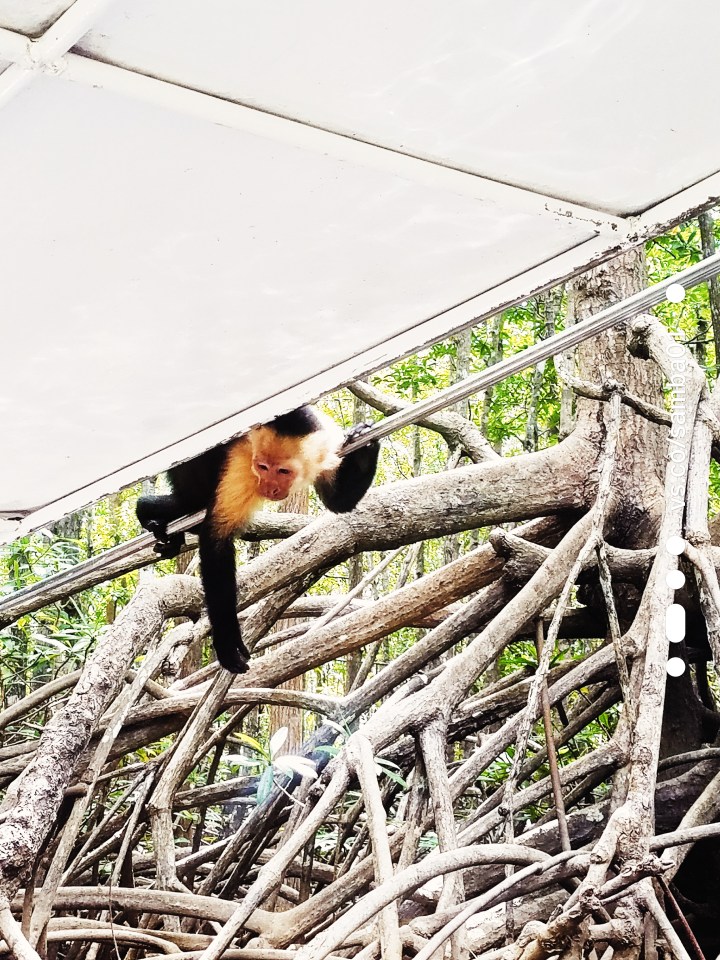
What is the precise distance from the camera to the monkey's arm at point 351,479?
3025mm

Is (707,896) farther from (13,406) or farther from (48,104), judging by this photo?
(48,104)

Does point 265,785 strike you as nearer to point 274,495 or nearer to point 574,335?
point 274,495

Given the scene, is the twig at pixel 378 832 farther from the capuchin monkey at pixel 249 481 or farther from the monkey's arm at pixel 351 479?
the monkey's arm at pixel 351 479

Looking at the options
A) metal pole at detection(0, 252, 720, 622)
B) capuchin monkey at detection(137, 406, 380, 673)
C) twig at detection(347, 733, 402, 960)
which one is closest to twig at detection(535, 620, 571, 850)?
twig at detection(347, 733, 402, 960)

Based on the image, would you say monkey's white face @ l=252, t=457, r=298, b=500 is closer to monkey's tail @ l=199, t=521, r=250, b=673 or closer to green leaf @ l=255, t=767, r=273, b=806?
monkey's tail @ l=199, t=521, r=250, b=673

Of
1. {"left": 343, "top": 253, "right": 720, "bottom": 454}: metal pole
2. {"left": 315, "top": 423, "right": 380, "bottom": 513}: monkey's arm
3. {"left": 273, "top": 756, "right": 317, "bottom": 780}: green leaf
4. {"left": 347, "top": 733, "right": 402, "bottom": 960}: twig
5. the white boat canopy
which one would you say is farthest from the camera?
{"left": 315, "top": 423, "right": 380, "bottom": 513}: monkey's arm

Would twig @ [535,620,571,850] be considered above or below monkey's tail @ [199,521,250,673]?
below

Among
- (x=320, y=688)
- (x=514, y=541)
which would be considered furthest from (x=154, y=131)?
(x=320, y=688)

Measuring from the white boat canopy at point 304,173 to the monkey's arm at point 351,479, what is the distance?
5.06ft

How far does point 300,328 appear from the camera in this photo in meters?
1.33

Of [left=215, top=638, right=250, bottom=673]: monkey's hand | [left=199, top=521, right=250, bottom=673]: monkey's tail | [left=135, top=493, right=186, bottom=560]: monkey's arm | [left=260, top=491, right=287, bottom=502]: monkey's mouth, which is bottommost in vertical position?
Answer: [left=215, top=638, right=250, bottom=673]: monkey's hand

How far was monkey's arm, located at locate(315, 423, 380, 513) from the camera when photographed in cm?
303

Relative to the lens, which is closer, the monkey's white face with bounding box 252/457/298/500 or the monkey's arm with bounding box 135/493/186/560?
the monkey's white face with bounding box 252/457/298/500

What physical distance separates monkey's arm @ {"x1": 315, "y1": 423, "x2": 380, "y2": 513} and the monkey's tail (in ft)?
1.19
